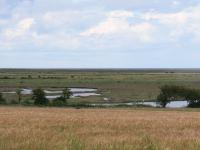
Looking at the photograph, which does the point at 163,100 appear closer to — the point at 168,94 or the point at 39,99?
the point at 168,94

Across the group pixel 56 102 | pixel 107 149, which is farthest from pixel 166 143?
pixel 56 102

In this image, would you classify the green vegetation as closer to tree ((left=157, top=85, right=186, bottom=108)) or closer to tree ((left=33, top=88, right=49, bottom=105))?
tree ((left=33, top=88, right=49, bottom=105))

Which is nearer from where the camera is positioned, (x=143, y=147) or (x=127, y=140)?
(x=143, y=147)

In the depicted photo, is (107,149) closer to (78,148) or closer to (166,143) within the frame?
(78,148)

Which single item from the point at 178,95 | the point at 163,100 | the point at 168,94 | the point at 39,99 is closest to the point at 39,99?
the point at 39,99

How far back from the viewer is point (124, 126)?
67.1 feet

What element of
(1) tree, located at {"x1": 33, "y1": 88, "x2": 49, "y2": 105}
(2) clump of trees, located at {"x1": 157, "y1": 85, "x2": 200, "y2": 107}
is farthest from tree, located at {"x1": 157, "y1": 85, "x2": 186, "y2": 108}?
(1) tree, located at {"x1": 33, "y1": 88, "x2": 49, "y2": 105}

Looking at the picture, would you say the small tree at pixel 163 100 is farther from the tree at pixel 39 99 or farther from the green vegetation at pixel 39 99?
the green vegetation at pixel 39 99

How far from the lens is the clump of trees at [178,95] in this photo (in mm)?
62250

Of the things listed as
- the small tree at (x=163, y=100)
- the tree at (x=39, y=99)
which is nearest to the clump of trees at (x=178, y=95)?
the small tree at (x=163, y=100)

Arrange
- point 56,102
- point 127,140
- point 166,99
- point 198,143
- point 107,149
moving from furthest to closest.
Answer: point 166,99 < point 56,102 < point 127,140 < point 198,143 < point 107,149

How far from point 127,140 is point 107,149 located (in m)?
2.05

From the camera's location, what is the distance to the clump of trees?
6225 cm

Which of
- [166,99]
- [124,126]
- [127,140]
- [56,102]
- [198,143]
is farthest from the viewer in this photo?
[166,99]
